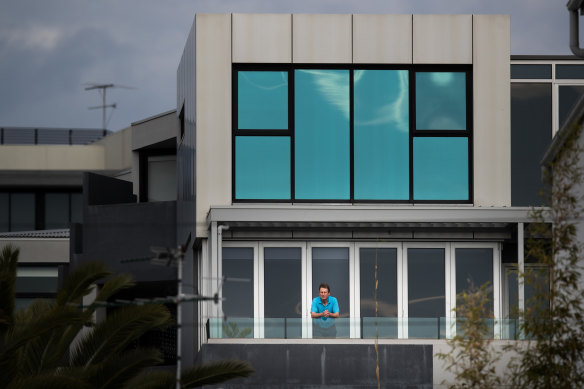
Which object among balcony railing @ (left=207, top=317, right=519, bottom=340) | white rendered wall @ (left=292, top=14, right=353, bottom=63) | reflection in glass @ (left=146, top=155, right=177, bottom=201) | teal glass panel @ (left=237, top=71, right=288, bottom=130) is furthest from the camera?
reflection in glass @ (left=146, top=155, right=177, bottom=201)

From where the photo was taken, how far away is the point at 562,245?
17719 mm

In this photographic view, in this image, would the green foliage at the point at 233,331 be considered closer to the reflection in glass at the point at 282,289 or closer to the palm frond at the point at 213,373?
the reflection in glass at the point at 282,289

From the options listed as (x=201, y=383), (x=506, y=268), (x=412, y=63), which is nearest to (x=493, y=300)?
(x=506, y=268)

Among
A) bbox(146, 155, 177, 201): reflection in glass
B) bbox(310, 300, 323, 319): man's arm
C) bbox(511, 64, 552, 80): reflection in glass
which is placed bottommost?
bbox(310, 300, 323, 319): man's arm

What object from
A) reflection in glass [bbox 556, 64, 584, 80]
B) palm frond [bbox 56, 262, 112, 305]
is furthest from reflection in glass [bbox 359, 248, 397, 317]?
palm frond [bbox 56, 262, 112, 305]

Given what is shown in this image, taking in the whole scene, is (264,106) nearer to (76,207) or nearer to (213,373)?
(213,373)

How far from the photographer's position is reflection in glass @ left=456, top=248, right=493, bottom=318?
28.7m

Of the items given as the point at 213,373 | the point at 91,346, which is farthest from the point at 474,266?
the point at 91,346

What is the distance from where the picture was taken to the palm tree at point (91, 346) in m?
20.9

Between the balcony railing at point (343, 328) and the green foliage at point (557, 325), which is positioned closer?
the green foliage at point (557, 325)

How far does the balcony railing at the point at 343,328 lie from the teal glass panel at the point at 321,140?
3.02m

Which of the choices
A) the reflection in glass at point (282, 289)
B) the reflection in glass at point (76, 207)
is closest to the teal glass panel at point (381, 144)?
the reflection in glass at point (282, 289)

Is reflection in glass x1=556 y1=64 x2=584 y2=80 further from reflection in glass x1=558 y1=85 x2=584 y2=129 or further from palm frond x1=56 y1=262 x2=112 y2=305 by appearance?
palm frond x1=56 y1=262 x2=112 y2=305

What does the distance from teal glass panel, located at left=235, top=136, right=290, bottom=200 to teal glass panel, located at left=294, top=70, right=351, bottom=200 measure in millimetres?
260
